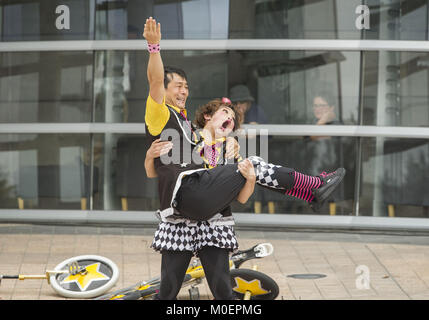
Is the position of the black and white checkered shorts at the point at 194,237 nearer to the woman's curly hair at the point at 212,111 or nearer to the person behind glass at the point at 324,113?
the woman's curly hair at the point at 212,111

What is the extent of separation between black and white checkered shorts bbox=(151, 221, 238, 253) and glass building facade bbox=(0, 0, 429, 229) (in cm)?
428

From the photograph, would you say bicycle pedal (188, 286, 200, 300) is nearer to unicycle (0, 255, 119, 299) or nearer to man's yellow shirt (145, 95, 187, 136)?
unicycle (0, 255, 119, 299)

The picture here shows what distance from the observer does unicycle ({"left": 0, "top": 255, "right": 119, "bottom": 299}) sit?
19.9ft

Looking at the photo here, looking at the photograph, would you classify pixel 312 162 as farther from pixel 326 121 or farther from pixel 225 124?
pixel 225 124

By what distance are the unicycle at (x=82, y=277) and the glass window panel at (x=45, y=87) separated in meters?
3.10

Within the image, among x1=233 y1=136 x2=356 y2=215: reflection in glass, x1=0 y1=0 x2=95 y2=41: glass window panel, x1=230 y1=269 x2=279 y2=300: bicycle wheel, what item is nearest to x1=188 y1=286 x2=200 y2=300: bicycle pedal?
x1=230 y1=269 x2=279 y2=300: bicycle wheel

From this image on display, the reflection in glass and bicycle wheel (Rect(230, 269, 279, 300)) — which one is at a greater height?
the reflection in glass

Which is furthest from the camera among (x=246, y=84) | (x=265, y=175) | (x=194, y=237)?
(x=246, y=84)

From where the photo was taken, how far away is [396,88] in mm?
8945

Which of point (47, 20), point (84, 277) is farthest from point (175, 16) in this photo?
point (84, 277)

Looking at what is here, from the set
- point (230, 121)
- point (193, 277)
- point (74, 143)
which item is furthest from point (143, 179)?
point (230, 121)

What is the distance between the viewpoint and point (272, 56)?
29.3 ft

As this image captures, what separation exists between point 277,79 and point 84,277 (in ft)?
12.2
